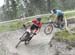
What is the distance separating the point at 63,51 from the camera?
45.5ft

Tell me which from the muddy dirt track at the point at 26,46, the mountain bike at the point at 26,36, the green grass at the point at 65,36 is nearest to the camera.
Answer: the muddy dirt track at the point at 26,46

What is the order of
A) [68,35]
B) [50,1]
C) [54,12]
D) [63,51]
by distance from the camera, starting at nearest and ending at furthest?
[63,51], [68,35], [54,12], [50,1]

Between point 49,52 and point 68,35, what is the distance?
1963 millimetres

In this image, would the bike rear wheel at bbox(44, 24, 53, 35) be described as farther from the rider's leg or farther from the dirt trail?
the rider's leg

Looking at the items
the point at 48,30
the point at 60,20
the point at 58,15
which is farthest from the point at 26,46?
the point at 60,20

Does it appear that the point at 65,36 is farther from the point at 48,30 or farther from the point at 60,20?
the point at 60,20

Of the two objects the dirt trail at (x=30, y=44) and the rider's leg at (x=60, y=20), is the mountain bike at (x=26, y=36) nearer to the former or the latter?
the dirt trail at (x=30, y=44)

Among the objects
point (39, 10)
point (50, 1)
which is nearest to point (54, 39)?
point (39, 10)

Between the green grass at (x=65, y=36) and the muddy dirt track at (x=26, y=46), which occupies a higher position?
the green grass at (x=65, y=36)

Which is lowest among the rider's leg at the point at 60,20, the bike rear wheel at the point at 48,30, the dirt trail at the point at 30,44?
the dirt trail at the point at 30,44

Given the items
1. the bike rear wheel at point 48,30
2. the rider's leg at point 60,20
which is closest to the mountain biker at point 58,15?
the rider's leg at point 60,20

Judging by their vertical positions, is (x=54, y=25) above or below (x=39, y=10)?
above

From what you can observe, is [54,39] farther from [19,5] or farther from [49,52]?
[19,5]

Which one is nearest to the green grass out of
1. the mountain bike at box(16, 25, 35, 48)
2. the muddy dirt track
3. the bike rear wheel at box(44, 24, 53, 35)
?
the muddy dirt track
